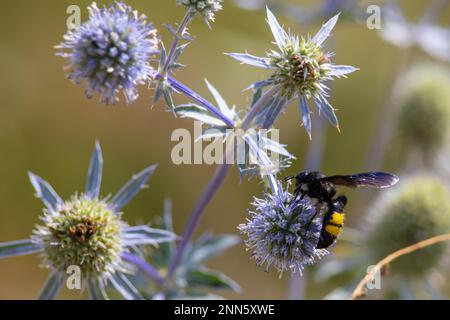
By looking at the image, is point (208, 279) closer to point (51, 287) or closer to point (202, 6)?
point (51, 287)

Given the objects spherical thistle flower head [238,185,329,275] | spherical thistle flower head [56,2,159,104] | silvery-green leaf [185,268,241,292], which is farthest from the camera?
silvery-green leaf [185,268,241,292]

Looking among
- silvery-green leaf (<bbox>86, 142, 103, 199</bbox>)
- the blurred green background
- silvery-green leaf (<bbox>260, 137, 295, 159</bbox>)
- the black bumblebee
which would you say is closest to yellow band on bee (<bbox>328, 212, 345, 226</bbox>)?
the black bumblebee

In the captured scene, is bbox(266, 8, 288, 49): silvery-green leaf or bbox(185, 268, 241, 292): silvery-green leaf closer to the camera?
bbox(266, 8, 288, 49): silvery-green leaf

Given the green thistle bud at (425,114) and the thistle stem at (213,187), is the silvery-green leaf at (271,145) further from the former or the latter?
the green thistle bud at (425,114)

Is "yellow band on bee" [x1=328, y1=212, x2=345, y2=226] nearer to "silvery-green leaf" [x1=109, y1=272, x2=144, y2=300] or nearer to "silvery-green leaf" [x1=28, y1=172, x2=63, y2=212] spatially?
"silvery-green leaf" [x1=109, y1=272, x2=144, y2=300]

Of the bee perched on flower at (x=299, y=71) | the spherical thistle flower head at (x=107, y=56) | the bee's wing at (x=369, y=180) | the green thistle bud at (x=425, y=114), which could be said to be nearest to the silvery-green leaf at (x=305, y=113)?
the bee perched on flower at (x=299, y=71)
